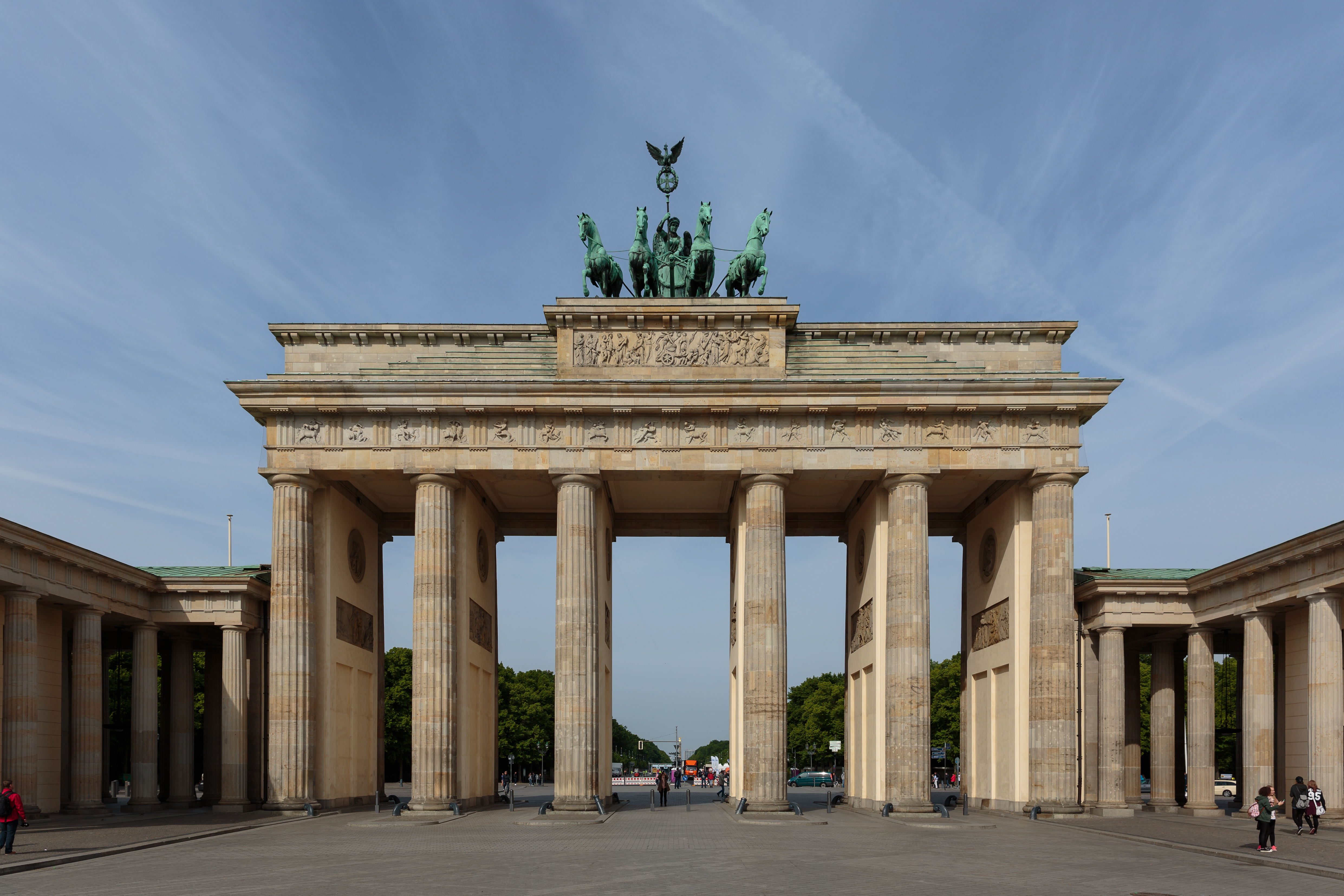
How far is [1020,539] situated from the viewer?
38.8 m

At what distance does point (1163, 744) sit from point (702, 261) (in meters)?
24.7

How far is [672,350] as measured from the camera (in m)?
39.3

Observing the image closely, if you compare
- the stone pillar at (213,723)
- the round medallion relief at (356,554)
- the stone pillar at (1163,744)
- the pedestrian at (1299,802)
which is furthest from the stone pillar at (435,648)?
the stone pillar at (1163,744)

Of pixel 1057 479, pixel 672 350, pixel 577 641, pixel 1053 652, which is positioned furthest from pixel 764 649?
pixel 1057 479

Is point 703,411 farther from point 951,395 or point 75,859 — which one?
point 75,859

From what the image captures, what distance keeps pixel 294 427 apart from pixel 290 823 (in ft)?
41.9

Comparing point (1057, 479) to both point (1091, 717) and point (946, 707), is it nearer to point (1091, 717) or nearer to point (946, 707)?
point (1091, 717)

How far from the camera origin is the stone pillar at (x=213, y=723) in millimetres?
41875

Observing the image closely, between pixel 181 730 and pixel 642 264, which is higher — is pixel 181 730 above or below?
below

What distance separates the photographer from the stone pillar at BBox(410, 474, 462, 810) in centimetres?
3616

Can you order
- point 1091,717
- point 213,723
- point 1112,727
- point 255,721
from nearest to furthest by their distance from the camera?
1. point 1112,727
2. point 1091,717
3. point 255,721
4. point 213,723

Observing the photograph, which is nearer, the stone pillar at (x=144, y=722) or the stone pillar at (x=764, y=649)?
the stone pillar at (x=764, y=649)

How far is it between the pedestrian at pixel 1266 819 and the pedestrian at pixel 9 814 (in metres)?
25.5

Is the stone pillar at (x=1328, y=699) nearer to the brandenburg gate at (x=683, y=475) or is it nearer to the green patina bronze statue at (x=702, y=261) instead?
the brandenburg gate at (x=683, y=475)
